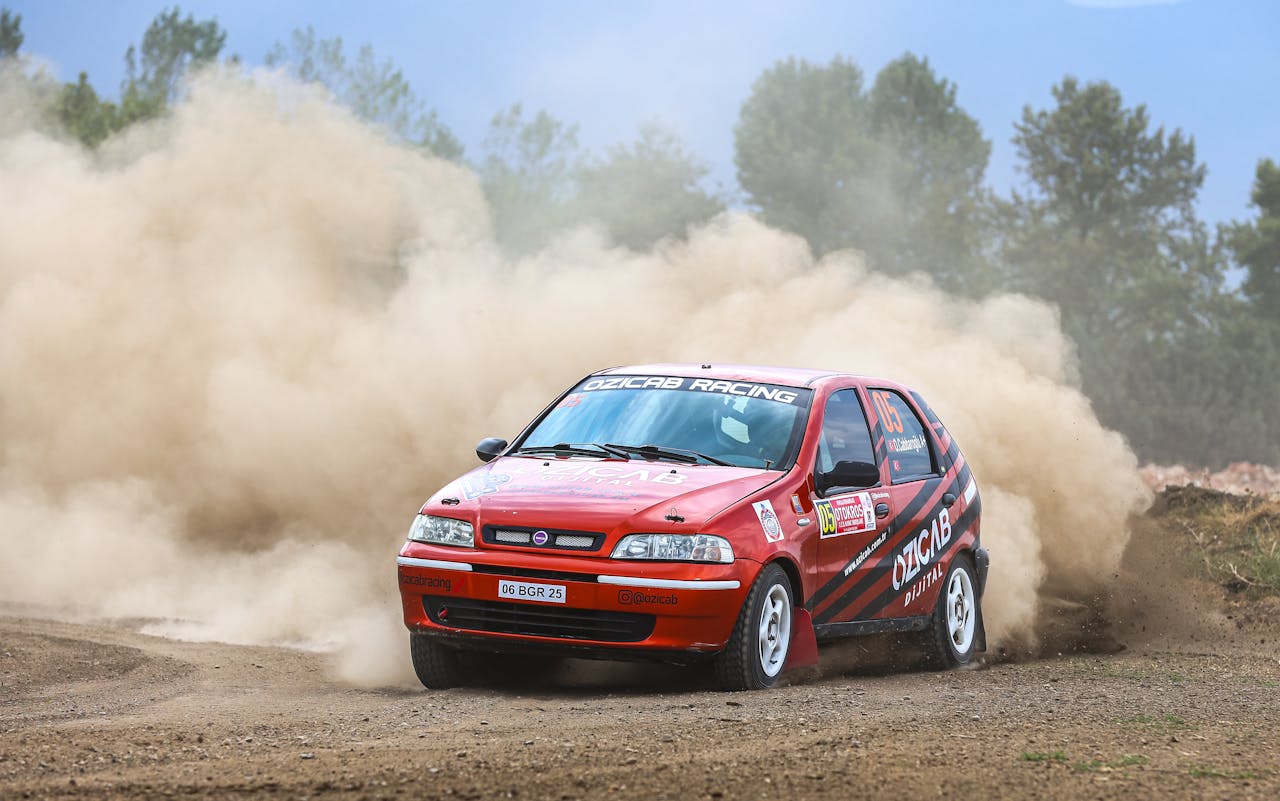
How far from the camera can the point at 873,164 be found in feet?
163

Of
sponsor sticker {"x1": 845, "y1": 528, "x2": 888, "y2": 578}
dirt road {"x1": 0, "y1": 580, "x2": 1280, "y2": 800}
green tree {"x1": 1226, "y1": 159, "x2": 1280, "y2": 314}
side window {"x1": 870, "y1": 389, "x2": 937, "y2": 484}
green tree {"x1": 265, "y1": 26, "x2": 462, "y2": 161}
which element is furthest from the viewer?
green tree {"x1": 265, "y1": 26, "x2": 462, "y2": 161}

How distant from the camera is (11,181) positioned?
18578 millimetres

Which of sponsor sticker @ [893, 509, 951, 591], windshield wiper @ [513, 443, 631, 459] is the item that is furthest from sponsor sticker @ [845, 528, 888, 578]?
windshield wiper @ [513, 443, 631, 459]

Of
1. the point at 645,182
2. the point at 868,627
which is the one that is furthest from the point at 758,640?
the point at 645,182

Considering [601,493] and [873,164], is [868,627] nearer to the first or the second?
[601,493]

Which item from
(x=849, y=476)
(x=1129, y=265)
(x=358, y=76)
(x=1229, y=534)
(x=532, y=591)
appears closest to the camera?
(x=532, y=591)

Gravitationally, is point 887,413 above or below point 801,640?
above

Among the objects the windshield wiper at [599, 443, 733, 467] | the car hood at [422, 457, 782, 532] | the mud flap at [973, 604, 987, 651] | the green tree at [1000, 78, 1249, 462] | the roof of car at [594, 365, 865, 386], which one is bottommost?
the mud flap at [973, 604, 987, 651]

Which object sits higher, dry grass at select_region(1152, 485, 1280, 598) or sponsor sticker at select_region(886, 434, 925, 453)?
sponsor sticker at select_region(886, 434, 925, 453)

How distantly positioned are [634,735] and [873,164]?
1776 inches

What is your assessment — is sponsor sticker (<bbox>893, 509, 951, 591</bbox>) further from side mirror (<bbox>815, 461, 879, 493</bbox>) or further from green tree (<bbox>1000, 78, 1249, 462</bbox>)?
green tree (<bbox>1000, 78, 1249, 462</bbox>)

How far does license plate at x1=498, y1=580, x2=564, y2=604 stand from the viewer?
7113 mm

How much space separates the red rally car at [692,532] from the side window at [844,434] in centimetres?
1

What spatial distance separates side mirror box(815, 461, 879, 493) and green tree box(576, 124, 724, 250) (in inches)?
1544
